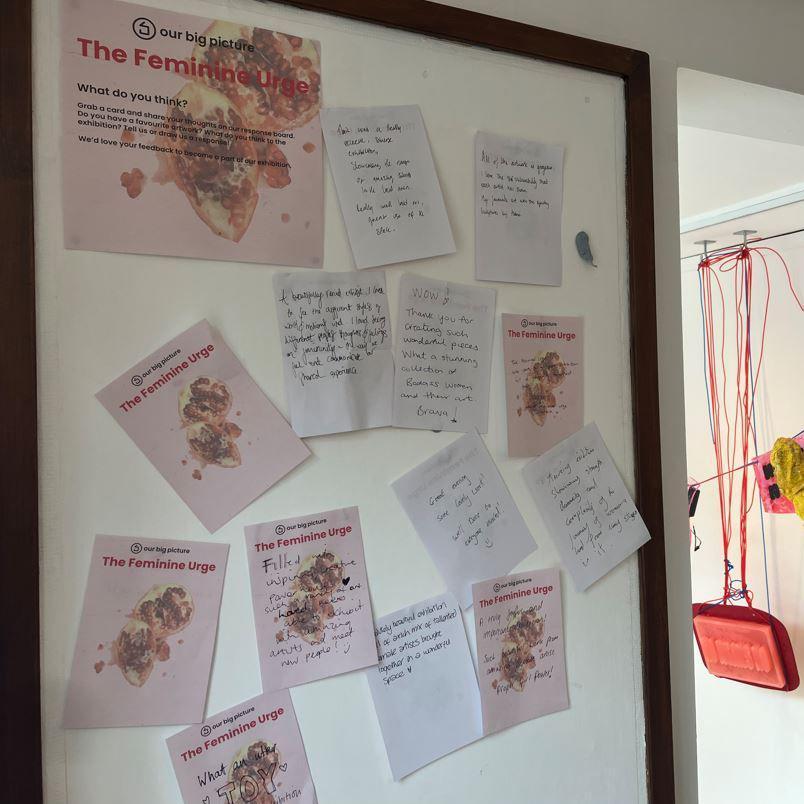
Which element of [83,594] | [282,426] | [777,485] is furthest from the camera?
[777,485]

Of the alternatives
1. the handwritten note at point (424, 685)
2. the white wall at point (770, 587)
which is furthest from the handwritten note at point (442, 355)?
the white wall at point (770, 587)

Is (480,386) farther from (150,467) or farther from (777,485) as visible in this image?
(777,485)

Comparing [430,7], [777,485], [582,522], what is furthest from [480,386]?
[777,485]

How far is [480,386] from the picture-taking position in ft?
3.82

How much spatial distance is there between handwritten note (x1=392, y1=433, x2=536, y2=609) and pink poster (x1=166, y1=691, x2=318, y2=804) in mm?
284

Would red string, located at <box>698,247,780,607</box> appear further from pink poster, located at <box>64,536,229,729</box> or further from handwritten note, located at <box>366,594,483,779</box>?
pink poster, located at <box>64,536,229,729</box>

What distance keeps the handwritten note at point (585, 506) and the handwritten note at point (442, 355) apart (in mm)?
145

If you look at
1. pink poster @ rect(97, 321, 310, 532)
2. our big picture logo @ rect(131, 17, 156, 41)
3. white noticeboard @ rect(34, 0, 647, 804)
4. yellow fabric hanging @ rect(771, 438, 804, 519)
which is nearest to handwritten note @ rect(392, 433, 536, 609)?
white noticeboard @ rect(34, 0, 647, 804)

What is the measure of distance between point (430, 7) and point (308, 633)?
2.84 feet

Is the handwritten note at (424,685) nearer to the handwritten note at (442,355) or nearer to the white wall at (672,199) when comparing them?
the handwritten note at (442,355)

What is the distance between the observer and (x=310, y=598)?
1030mm

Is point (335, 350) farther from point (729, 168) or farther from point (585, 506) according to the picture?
point (729, 168)

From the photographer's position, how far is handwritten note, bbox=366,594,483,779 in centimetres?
107

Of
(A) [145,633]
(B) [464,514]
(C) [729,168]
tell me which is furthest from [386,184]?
(C) [729,168]
